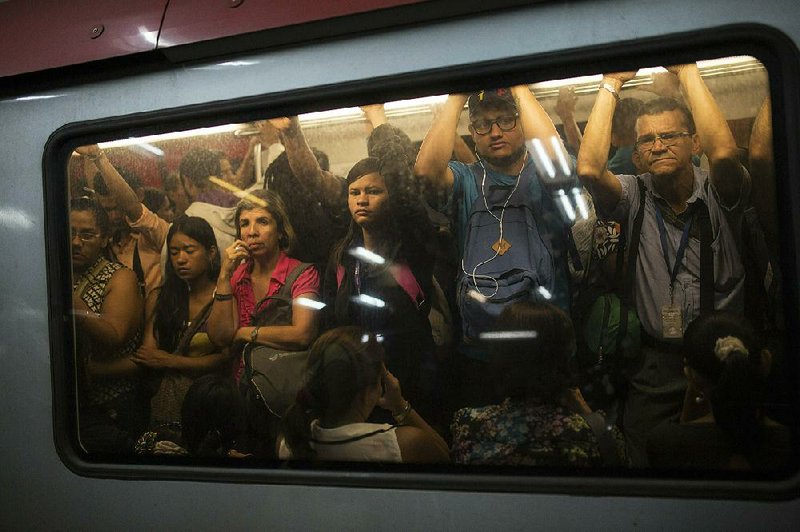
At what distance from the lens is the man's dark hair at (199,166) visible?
221cm

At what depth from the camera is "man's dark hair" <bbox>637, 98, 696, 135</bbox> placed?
179 cm

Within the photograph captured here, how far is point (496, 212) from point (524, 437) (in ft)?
2.10

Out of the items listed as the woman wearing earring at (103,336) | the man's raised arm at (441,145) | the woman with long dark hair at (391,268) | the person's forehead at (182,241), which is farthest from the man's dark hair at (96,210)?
the man's raised arm at (441,145)

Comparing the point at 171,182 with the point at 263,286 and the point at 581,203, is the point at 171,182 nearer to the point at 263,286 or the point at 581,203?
the point at 263,286

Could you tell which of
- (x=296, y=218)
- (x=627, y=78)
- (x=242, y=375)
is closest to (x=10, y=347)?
(x=242, y=375)

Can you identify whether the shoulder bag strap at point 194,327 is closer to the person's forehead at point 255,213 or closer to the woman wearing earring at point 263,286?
the woman wearing earring at point 263,286

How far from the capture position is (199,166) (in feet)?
7.32

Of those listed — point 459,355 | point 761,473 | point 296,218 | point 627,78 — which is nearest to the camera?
point 761,473

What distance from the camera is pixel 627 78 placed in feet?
5.99

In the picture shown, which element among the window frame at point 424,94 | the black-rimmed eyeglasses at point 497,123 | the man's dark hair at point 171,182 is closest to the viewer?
the window frame at point 424,94

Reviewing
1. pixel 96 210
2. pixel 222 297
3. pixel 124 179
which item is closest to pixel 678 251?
pixel 222 297

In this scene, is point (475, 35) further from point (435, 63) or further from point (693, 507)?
point (693, 507)

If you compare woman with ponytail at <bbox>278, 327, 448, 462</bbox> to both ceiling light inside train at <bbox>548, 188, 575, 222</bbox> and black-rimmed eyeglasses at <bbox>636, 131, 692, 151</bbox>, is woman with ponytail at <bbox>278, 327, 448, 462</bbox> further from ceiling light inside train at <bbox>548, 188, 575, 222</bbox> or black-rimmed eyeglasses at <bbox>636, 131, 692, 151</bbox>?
black-rimmed eyeglasses at <bbox>636, 131, 692, 151</bbox>

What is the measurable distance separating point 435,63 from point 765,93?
2.90 ft
